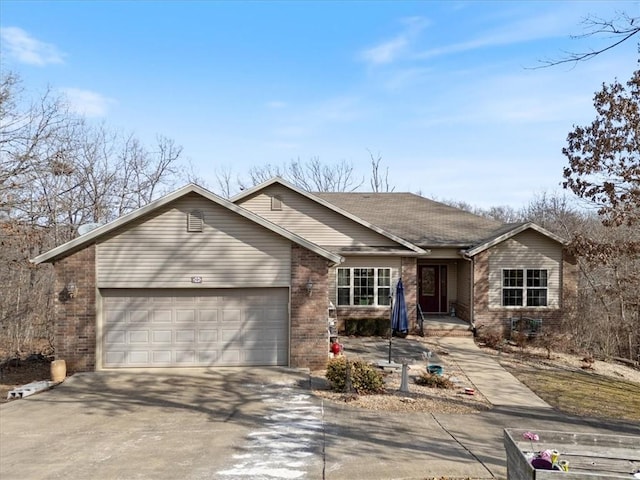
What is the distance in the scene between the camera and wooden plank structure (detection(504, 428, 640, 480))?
477 centimetres

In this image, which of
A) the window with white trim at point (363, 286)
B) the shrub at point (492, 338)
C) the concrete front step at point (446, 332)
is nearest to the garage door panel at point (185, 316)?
the window with white trim at point (363, 286)

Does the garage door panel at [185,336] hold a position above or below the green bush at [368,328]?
above

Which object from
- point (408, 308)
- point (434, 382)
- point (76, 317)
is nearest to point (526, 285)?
point (408, 308)

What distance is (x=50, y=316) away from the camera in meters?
20.2

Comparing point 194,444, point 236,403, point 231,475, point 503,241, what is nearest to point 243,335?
point 236,403

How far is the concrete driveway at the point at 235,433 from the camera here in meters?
6.86

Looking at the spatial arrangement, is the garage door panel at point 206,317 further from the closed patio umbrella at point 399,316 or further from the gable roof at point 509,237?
the gable roof at point 509,237

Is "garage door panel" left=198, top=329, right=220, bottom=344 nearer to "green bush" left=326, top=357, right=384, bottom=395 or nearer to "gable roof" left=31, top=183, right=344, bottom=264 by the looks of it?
"gable roof" left=31, top=183, right=344, bottom=264

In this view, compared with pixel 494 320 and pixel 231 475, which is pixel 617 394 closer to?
pixel 494 320

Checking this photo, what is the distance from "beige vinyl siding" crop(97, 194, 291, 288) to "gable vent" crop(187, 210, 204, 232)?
0.11 metres

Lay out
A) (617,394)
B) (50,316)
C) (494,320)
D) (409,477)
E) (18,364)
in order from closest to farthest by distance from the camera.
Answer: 1. (409,477)
2. (617,394)
3. (18,364)
4. (494,320)
5. (50,316)

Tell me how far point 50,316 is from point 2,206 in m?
5.63

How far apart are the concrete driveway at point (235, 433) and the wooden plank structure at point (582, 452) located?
1664 millimetres

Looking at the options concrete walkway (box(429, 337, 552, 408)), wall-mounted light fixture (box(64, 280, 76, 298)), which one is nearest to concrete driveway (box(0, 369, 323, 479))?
wall-mounted light fixture (box(64, 280, 76, 298))
